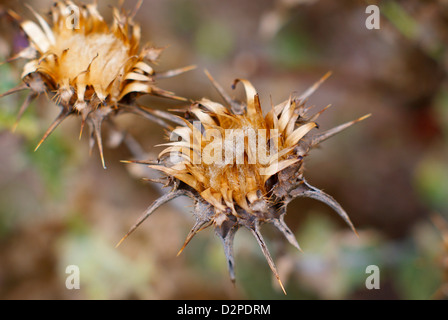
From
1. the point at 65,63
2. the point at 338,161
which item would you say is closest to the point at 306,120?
the point at 65,63

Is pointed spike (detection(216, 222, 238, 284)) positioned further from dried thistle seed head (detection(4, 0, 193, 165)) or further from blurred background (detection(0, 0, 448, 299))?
blurred background (detection(0, 0, 448, 299))

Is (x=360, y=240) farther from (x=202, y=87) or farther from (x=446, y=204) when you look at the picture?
(x=202, y=87)

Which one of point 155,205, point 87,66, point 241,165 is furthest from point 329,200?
point 87,66

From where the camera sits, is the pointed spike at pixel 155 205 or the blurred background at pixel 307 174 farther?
the blurred background at pixel 307 174

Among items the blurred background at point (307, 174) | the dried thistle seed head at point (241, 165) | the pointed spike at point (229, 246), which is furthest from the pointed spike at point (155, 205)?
the blurred background at point (307, 174)

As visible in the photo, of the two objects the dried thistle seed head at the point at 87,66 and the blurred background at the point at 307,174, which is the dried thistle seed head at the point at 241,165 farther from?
the blurred background at the point at 307,174
